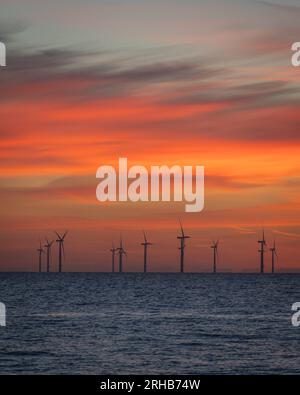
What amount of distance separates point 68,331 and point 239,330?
20.1 metres

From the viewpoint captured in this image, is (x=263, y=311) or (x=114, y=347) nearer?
(x=114, y=347)
